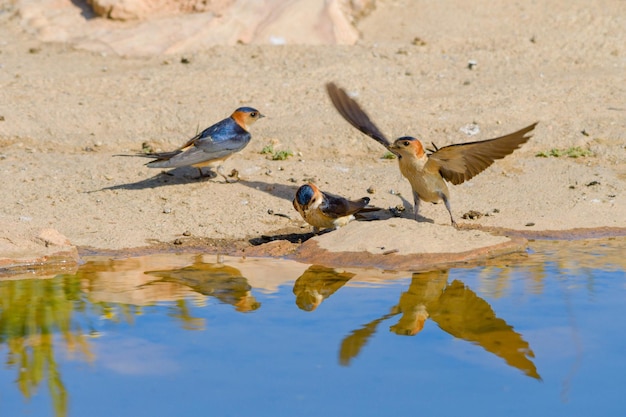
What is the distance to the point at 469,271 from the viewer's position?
6.77m

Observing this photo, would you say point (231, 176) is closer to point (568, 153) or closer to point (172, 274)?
point (172, 274)

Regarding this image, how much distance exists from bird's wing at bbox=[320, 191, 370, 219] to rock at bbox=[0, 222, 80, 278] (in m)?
1.85

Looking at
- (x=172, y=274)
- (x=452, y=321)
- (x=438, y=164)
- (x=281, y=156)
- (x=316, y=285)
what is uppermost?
(x=281, y=156)

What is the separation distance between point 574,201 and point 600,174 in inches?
26.4

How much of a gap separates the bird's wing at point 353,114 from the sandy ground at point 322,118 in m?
0.58

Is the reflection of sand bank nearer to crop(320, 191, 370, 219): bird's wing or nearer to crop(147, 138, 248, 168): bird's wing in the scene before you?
crop(320, 191, 370, 219): bird's wing

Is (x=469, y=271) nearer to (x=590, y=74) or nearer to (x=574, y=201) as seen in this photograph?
(x=574, y=201)

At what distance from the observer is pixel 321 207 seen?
25.2ft

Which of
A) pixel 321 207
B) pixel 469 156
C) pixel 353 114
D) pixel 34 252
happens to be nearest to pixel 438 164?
pixel 469 156

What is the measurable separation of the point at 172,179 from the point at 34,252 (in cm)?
224

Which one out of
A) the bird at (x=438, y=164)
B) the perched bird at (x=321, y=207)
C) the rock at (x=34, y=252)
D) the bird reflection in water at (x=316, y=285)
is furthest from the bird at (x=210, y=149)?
the bird reflection in water at (x=316, y=285)

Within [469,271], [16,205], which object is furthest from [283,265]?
[16,205]

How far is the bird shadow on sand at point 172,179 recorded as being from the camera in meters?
8.78

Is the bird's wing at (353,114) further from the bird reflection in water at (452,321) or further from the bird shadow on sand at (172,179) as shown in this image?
the bird reflection in water at (452,321)
